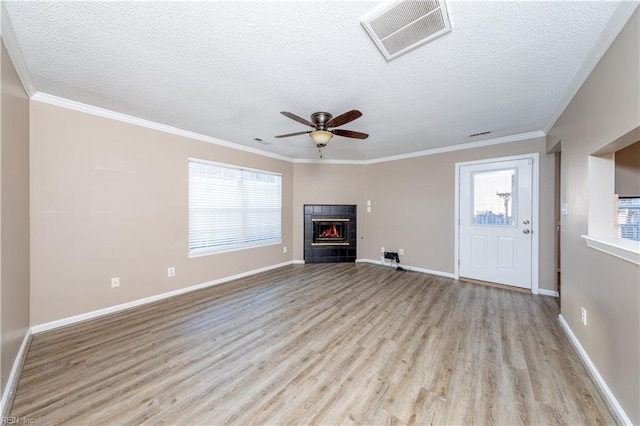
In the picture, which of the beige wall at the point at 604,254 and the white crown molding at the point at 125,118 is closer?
the beige wall at the point at 604,254

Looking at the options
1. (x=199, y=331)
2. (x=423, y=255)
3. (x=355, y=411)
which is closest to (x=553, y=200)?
(x=423, y=255)

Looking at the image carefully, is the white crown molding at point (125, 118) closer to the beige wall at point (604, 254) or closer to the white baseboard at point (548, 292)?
the beige wall at point (604, 254)

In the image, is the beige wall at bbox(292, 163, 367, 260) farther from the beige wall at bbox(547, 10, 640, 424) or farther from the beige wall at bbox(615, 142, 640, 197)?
the beige wall at bbox(615, 142, 640, 197)

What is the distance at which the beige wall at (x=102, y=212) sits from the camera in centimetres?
240

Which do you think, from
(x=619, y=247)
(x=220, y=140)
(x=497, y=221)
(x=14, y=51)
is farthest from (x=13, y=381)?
(x=497, y=221)

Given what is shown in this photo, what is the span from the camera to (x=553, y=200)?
3.40 m

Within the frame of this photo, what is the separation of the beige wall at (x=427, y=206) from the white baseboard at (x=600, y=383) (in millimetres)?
1637

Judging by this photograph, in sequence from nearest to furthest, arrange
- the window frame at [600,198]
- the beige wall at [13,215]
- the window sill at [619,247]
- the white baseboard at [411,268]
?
the window sill at [619,247]
the beige wall at [13,215]
the window frame at [600,198]
the white baseboard at [411,268]

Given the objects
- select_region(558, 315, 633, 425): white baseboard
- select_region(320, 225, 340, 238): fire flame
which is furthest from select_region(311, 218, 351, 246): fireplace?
select_region(558, 315, 633, 425): white baseboard

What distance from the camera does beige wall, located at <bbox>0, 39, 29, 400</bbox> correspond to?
158cm

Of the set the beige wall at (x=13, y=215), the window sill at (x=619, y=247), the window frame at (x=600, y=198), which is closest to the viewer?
the window sill at (x=619, y=247)

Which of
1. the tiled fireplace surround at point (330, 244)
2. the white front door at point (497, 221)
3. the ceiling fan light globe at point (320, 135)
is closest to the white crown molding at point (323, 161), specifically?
the tiled fireplace surround at point (330, 244)

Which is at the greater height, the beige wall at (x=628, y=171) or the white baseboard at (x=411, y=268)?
the beige wall at (x=628, y=171)

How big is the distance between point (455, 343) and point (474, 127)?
276 cm
